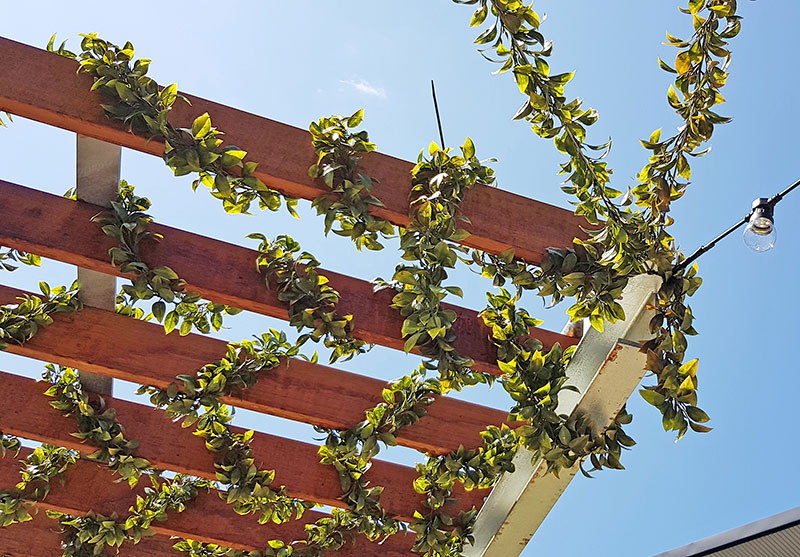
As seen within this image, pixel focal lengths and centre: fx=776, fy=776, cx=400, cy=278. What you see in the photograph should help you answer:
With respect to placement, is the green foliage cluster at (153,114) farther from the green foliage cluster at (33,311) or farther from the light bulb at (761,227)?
the light bulb at (761,227)

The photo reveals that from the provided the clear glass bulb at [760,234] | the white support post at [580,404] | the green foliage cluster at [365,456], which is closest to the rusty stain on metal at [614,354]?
the white support post at [580,404]

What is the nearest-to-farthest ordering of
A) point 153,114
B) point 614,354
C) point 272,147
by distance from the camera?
1. point 153,114
2. point 272,147
3. point 614,354

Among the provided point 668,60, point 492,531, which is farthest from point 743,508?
point 668,60

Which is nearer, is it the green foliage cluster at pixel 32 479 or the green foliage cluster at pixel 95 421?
the green foliage cluster at pixel 95 421

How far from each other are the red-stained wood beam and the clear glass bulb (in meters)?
0.52

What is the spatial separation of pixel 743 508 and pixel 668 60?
15.8 ft

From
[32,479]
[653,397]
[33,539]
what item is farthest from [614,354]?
[33,539]

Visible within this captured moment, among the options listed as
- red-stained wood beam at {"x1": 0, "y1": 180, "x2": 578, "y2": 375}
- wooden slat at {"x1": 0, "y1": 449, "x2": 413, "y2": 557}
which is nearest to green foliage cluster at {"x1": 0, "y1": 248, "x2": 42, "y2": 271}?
Result: red-stained wood beam at {"x1": 0, "y1": 180, "x2": 578, "y2": 375}

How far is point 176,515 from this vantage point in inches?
90.7

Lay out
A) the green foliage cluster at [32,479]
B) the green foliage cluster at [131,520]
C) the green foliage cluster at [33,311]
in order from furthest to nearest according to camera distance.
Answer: the green foliage cluster at [131,520] < the green foliage cluster at [32,479] < the green foliage cluster at [33,311]

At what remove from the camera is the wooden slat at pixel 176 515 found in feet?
7.27

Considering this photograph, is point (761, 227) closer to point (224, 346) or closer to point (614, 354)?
point (614, 354)

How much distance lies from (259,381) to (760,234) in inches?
47.1

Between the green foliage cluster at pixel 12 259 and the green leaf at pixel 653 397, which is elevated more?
the green foliage cluster at pixel 12 259
